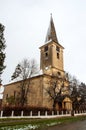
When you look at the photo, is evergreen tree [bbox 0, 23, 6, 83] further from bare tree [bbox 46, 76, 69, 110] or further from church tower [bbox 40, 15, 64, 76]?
church tower [bbox 40, 15, 64, 76]

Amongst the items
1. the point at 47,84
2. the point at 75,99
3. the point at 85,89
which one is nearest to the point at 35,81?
the point at 47,84

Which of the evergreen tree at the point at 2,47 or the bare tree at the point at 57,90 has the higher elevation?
the evergreen tree at the point at 2,47

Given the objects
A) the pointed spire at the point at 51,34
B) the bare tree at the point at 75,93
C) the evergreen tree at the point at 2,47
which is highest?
the pointed spire at the point at 51,34

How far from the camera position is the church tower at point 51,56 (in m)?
42.5

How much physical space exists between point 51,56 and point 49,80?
7.27 metres

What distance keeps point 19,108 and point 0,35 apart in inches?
445

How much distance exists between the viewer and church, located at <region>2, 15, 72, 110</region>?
37.3 m

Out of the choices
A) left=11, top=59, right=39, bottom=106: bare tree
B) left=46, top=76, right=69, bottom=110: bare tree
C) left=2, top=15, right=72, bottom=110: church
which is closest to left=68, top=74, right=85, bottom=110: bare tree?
left=2, top=15, right=72, bottom=110: church

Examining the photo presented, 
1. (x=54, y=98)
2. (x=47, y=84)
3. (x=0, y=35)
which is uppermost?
(x=0, y=35)

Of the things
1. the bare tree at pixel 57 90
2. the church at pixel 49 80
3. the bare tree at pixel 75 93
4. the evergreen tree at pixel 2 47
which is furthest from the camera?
the bare tree at pixel 75 93

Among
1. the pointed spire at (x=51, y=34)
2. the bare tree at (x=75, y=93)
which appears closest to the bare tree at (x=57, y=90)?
the bare tree at (x=75, y=93)

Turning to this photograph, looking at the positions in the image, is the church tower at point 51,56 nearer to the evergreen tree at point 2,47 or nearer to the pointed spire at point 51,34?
the pointed spire at point 51,34

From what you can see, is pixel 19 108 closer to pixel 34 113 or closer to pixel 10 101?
pixel 34 113

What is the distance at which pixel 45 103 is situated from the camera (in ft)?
121
